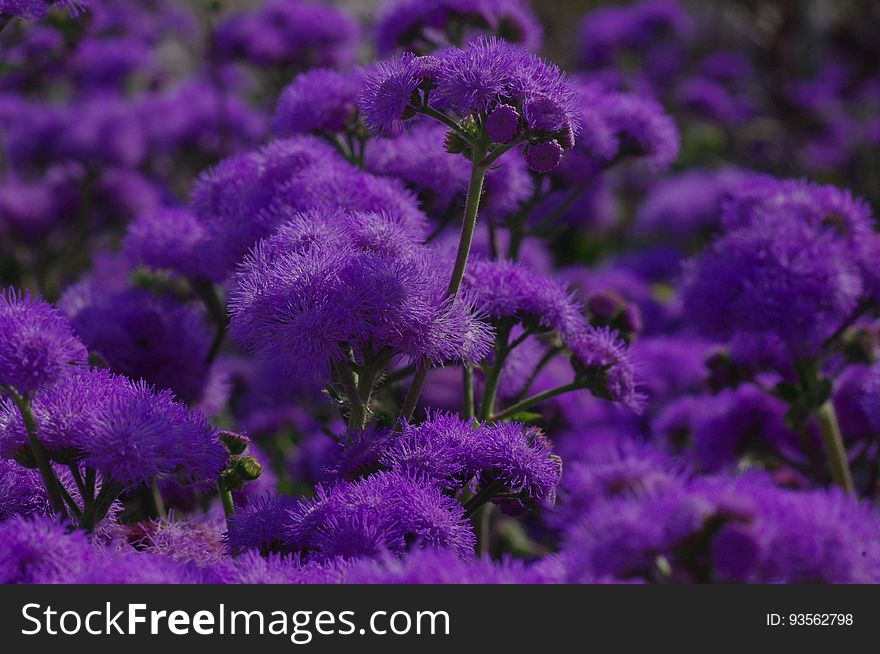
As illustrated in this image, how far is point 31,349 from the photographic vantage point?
207 cm

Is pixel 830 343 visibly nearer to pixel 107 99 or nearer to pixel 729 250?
pixel 729 250

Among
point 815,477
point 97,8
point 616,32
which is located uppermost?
point 616,32

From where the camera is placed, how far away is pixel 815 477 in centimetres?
372

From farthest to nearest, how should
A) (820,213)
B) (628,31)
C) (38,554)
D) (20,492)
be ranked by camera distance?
(628,31), (820,213), (20,492), (38,554)

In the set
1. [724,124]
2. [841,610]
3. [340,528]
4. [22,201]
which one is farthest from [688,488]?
[724,124]

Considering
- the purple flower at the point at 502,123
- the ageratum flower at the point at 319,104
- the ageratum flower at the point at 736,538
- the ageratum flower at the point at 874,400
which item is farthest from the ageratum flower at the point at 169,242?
the ageratum flower at the point at 874,400

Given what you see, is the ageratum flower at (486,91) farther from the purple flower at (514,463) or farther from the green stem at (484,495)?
the green stem at (484,495)

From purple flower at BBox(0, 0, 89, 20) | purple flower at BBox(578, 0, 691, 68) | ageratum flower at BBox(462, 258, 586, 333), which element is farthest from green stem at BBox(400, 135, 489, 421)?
purple flower at BBox(578, 0, 691, 68)

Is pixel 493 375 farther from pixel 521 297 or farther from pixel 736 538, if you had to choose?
pixel 736 538

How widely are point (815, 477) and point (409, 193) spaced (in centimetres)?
187

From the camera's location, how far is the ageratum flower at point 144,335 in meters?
3.16

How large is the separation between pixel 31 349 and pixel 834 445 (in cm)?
258

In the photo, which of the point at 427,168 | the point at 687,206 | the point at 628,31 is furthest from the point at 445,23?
the point at 628,31

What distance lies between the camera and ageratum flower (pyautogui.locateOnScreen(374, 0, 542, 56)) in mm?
3709
